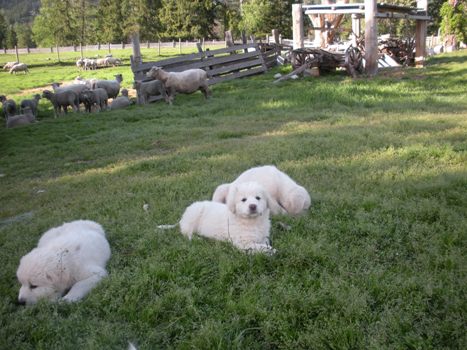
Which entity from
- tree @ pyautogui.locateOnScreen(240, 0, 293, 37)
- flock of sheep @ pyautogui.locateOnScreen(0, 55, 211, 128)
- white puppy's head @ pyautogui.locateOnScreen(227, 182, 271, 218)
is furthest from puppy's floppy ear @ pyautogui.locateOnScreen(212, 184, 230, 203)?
tree @ pyautogui.locateOnScreen(240, 0, 293, 37)

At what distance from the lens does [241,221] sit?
4.65 meters

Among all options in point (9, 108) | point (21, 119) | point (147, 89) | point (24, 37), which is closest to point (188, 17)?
point (147, 89)

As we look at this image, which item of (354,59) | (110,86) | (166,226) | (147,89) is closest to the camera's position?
(166,226)

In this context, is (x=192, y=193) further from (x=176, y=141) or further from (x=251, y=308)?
(x=176, y=141)

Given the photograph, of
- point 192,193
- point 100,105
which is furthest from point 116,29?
point 192,193

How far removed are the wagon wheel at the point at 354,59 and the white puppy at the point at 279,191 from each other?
13.3 metres

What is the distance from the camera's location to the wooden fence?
18219 millimetres

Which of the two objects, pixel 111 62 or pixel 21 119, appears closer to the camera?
pixel 21 119

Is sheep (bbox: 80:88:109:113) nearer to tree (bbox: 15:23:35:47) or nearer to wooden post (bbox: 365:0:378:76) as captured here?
wooden post (bbox: 365:0:378:76)

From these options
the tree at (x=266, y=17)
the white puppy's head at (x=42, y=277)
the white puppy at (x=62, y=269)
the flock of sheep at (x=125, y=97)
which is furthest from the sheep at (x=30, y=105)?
the tree at (x=266, y=17)

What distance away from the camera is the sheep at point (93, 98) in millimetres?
17062

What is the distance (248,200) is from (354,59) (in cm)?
1535

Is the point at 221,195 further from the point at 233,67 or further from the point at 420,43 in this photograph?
the point at 420,43

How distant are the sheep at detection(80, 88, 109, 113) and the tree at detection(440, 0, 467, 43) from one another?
2506 cm
